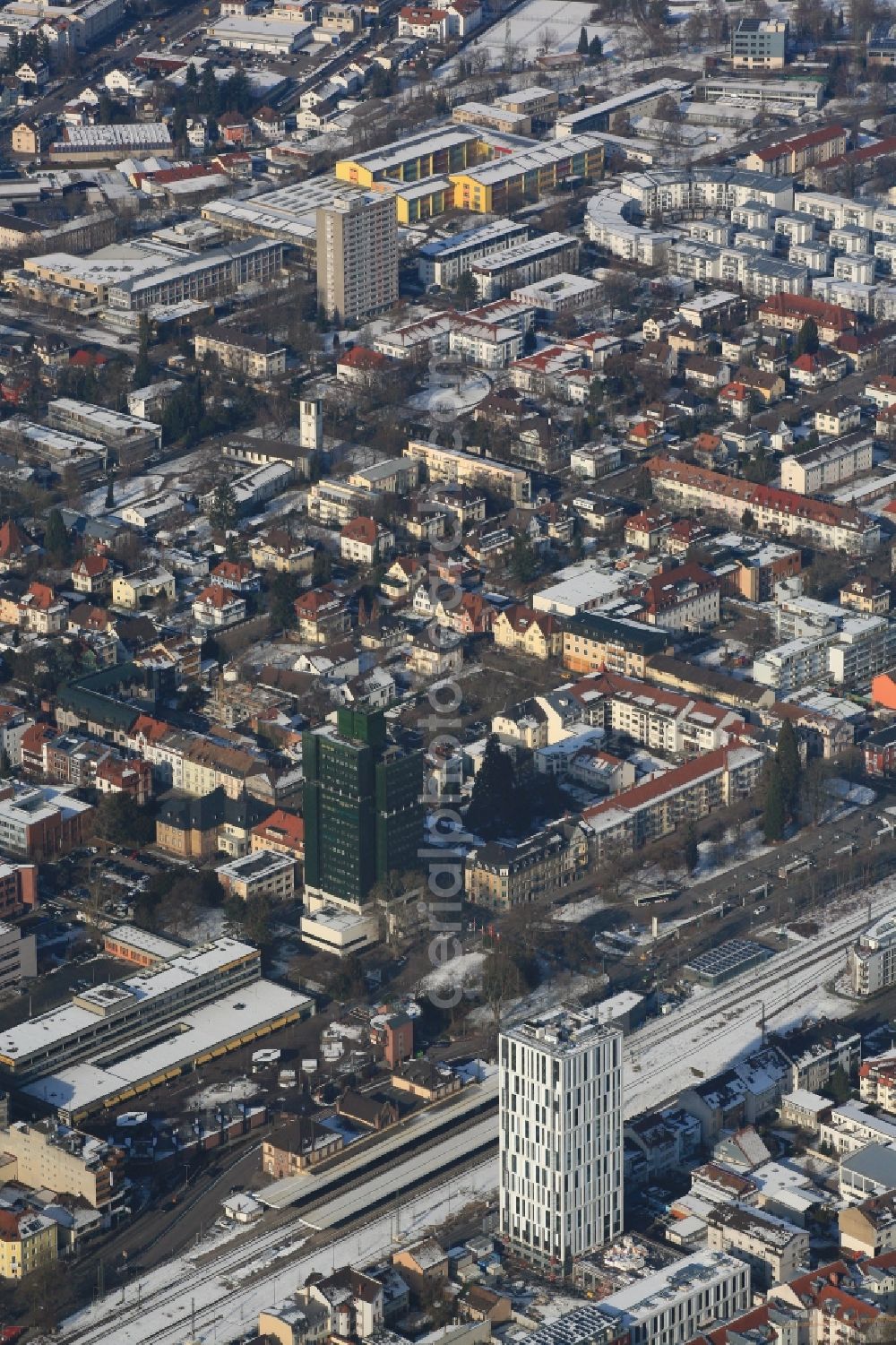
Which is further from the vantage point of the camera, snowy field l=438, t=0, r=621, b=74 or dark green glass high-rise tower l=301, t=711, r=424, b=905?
snowy field l=438, t=0, r=621, b=74

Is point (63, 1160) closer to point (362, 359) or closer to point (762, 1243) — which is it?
point (762, 1243)

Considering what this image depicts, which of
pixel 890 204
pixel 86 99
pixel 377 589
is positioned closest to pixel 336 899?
pixel 377 589

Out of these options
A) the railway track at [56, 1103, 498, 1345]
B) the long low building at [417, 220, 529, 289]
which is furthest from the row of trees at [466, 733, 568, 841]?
the long low building at [417, 220, 529, 289]

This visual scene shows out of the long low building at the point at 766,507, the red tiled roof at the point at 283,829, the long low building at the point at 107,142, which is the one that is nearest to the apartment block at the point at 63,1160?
the red tiled roof at the point at 283,829

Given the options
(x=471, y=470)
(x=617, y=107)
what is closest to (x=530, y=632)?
(x=471, y=470)

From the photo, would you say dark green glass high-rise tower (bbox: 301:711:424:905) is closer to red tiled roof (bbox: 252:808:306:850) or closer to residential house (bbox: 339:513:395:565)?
red tiled roof (bbox: 252:808:306:850)

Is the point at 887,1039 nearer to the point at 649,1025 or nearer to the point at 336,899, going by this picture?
the point at 649,1025
